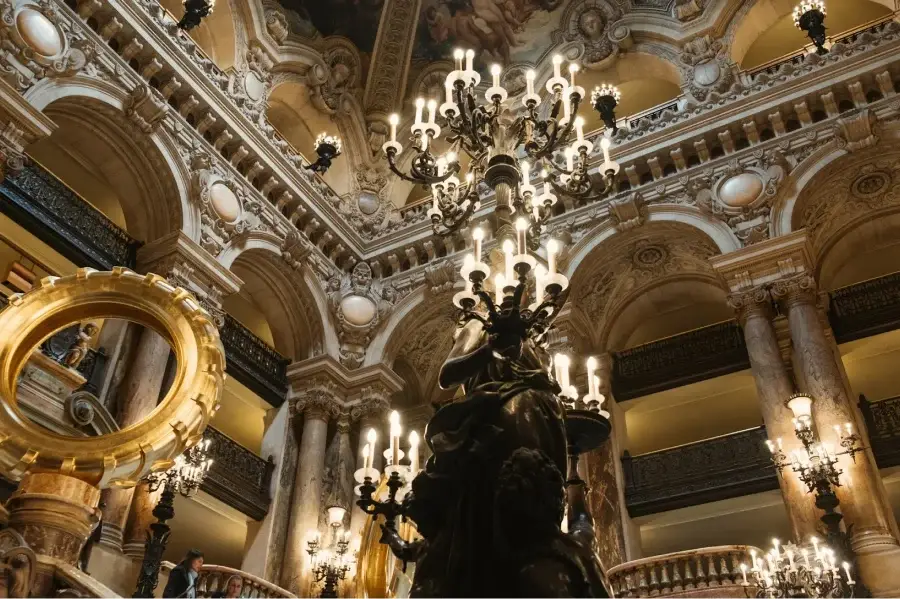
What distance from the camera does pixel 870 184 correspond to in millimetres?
12180

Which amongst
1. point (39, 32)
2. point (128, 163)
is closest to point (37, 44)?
point (39, 32)

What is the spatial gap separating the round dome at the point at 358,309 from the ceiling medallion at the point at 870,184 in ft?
27.4

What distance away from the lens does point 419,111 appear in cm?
755

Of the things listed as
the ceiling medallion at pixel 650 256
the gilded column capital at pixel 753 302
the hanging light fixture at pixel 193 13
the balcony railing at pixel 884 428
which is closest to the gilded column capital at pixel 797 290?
the gilded column capital at pixel 753 302

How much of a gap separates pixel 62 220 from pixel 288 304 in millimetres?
4325

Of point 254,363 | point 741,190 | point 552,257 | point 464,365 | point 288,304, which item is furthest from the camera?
point 288,304

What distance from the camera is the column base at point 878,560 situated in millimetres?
8180

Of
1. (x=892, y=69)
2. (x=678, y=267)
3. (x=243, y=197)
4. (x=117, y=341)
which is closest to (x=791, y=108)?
(x=892, y=69)

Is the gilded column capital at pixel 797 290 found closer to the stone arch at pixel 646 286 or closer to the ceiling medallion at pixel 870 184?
the stone arch at pixel 646 286

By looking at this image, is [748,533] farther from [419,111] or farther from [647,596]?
[419,111]

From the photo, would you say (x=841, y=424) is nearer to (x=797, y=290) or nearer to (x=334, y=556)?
(x=797, y=290)

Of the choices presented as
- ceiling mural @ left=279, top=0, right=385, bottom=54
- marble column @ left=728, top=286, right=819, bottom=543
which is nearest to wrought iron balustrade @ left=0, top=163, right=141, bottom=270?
ceiling mural @ left=279, top=0, right=385, bottom=54

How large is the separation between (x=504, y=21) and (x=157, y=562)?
42.5ft

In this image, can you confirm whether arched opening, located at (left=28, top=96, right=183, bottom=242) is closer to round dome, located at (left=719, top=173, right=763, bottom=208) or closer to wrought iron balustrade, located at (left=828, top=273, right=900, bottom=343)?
round dome, located at (left=719, top=173, right=763, bottom=208)
